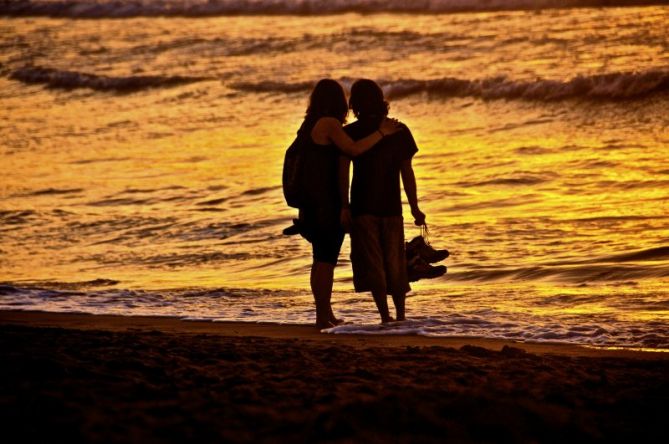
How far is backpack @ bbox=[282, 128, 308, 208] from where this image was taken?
829 centimetres

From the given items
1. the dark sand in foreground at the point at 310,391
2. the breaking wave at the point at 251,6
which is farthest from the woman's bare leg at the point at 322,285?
the breaking wave at the point at 251,6

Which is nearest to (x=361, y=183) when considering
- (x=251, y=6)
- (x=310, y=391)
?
(x=310, y=391)

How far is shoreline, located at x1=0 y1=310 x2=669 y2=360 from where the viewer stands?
765cm

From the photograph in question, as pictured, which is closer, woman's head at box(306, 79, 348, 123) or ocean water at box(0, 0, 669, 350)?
woman's head at box(306, 79, 348, 123)

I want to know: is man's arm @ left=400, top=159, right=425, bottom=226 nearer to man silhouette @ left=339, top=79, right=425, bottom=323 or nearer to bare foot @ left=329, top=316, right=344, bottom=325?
man silhouette @ left=339, top=79, right=425, bottom=323

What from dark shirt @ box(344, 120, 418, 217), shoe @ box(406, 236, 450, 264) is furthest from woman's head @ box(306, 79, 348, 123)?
shoe @ box(406, 236, 450, 264)

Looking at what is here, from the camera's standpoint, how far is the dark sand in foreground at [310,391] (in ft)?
16.8

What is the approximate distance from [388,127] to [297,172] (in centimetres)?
63

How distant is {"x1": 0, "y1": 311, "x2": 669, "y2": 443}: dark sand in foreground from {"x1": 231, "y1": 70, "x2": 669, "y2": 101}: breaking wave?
1357 centimetres

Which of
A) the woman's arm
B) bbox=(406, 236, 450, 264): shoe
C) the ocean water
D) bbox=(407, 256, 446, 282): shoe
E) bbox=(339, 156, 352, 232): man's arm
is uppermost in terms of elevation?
the woman's arm

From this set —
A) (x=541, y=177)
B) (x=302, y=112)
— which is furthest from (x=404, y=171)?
(x=302, y=112)

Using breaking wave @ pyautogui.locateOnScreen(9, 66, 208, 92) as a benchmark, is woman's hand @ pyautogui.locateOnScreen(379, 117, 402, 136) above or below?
above

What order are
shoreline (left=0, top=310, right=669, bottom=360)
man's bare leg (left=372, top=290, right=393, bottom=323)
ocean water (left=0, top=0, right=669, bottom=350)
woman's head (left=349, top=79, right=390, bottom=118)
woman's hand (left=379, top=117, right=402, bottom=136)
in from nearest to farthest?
shoreline (left=0, top=310, right=669, bottom=360) < woman's head (left=349, top=79, right=390, bottom=118) < woman's hand (left=379, top=117, right=402, bottom=136) < man's bare leg (left=372, top=290, right=393, bottom=323) < ocean water (left=0, top=0, right=669, bottom=350)

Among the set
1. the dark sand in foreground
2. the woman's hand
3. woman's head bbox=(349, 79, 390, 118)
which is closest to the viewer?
the dark sand in foreground
